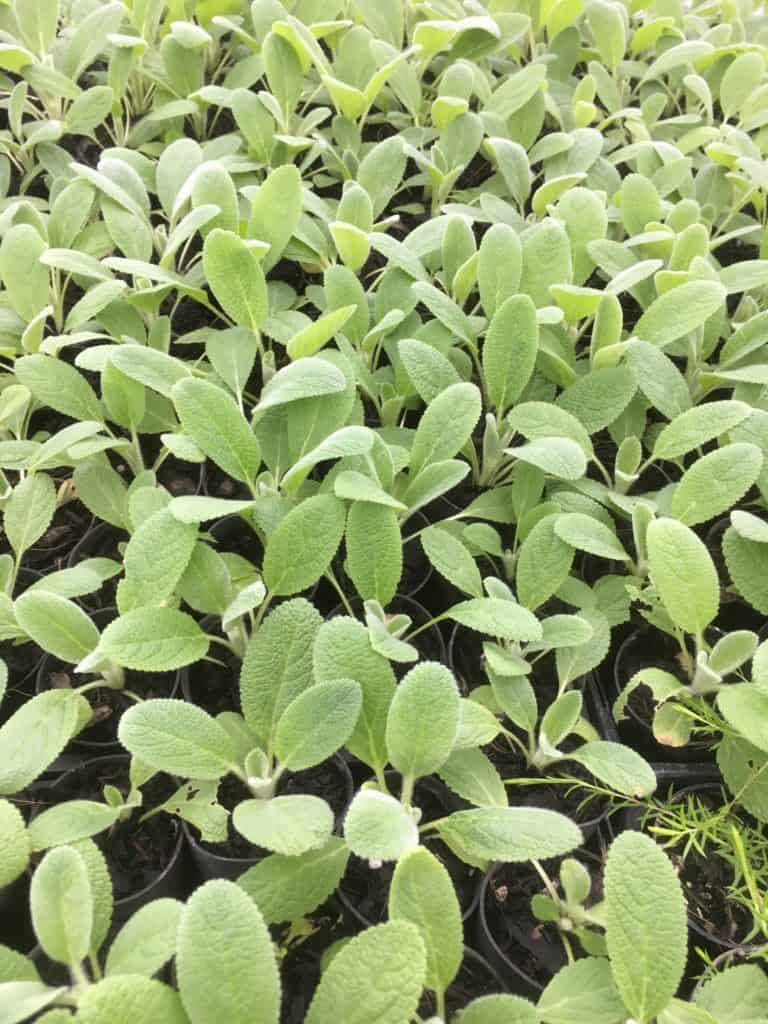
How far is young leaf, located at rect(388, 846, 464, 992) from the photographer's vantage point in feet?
1.79

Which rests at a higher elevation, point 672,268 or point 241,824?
point 672,268

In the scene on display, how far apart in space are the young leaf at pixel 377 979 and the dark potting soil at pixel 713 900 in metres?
0.36

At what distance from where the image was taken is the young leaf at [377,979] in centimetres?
50

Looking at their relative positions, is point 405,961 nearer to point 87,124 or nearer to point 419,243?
point 419,243

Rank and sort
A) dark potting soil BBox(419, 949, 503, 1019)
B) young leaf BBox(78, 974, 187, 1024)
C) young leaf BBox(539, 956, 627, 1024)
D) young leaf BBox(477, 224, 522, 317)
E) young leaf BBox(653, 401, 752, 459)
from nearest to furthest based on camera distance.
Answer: young leaf BBox(78, 974, 187, 1024) → young leaf BBox(539, 956, 627, 1024) → dark potting soil BBox(419, 949, 503, 1019) → young leaf BBox(653, 401, 752, 459) → young leaf BBox(477, 224, 522, 317)

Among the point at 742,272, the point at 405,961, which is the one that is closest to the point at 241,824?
the point at 405,961

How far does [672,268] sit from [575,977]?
0.89 metres

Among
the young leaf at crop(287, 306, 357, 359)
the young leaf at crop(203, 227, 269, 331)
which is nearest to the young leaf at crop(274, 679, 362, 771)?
the young leaf at crop(287, 306, 357, 359)

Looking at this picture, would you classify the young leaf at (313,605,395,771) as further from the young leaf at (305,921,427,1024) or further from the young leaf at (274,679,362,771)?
the young leaf at (305,921,427,1024)

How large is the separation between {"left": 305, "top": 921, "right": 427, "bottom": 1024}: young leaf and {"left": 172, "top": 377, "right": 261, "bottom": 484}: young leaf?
19.5 inches

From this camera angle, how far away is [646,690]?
0.91 metres

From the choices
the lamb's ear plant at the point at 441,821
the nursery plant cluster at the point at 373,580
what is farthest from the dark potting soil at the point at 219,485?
the lamb's ear plant at the point at 441,821

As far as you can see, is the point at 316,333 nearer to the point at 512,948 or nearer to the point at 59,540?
the point at 59,540

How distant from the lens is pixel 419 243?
44.2 inches
